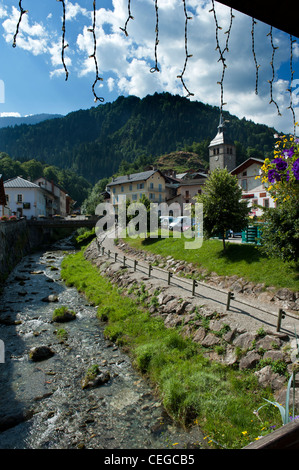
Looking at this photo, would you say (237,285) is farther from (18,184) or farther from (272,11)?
(18,184)

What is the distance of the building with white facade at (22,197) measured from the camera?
60.5 m

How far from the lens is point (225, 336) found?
11.3 metres

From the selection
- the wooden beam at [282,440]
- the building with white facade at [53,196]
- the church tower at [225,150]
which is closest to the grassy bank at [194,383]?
the wooden beam at [282,440]

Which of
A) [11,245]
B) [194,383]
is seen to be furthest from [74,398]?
[11,245]

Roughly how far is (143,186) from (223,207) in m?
47.4

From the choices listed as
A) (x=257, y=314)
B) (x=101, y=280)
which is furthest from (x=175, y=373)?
(x=101, y=280)

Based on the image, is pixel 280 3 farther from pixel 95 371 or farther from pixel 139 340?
pixel 139 340

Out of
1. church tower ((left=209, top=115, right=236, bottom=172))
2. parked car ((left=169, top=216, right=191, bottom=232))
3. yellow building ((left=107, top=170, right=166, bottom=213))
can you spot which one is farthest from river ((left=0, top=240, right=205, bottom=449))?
church tower ((left=209, top=115, right=236, bottom=172))

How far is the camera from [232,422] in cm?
775

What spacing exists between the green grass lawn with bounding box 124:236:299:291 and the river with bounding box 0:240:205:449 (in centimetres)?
899

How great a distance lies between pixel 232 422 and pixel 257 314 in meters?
5.75

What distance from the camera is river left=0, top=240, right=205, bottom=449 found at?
8008 mm

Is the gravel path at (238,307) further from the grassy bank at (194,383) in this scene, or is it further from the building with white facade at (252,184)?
the building with white facade at (252,184)

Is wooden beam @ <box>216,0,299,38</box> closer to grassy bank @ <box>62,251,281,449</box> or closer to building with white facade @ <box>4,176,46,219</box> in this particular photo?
grassy bank @ <box>62,251,281,449</box>
